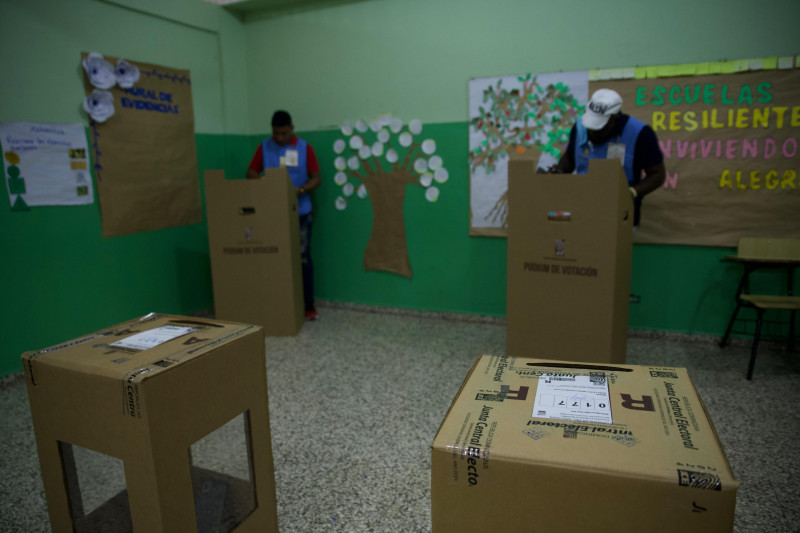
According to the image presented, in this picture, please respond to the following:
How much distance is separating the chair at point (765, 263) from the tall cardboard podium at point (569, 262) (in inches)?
33.7

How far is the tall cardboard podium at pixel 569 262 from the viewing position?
2.12m

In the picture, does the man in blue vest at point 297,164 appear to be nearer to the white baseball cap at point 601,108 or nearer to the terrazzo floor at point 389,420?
the terrazzo floor at point 389,420

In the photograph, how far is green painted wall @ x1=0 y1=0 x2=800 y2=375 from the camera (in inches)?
111

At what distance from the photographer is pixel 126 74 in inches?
128

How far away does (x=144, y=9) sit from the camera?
132 inches

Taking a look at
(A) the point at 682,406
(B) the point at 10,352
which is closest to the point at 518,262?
(A) the point at 682,406

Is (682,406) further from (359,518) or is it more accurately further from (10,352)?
(10,352)

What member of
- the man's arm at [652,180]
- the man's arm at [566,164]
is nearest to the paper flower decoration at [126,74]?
the man's arm at [566,164]

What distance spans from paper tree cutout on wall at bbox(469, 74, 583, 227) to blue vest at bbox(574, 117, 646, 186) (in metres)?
0.64

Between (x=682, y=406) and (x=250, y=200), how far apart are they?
292cm

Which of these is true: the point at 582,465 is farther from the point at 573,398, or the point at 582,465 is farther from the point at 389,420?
the point at 389,420

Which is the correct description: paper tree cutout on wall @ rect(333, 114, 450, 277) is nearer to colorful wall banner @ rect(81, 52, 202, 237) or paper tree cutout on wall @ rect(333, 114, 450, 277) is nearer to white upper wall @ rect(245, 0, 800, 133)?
white upper wall @ rect(245, 0, 800, 133)

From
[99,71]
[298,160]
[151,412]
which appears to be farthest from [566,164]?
[99,71]

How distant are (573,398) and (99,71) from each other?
3386 mm
